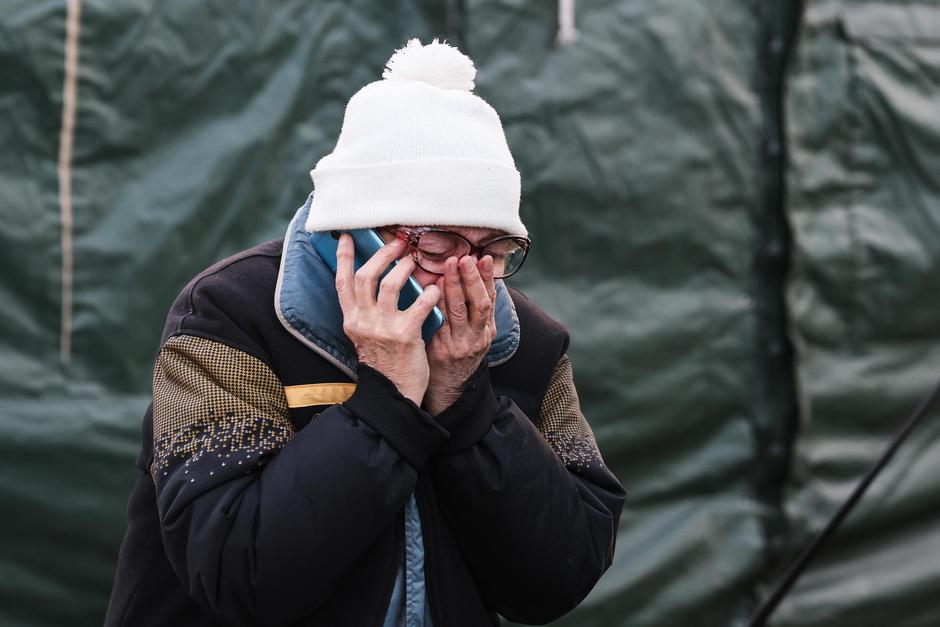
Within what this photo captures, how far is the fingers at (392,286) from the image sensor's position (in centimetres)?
183

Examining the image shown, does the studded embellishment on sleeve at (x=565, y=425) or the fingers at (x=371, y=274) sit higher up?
the fingers at (x=371, y=274)

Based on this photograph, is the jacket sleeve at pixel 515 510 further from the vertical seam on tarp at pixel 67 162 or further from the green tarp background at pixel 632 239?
the vertical seam on tarp at pixel 67 162

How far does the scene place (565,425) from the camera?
83.4 inches

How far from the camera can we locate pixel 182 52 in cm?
326

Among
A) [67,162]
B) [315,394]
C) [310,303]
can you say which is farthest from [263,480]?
[67,162]

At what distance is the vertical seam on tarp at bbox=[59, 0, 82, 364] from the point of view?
3186 millimetres

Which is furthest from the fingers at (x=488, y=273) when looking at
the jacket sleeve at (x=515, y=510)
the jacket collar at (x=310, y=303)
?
the jacket collar at (x=310, y=303)

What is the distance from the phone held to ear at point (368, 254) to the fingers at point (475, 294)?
0.05 metres

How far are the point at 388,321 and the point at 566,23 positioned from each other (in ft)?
6.10

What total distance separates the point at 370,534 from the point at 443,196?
0.53m

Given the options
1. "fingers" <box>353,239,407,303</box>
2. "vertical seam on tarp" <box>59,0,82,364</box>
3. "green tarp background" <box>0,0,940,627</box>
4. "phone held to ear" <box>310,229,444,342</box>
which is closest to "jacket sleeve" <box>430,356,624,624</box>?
"phone held to ear" <box>310,229,444,342</box>

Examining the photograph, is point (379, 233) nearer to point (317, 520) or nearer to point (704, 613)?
point (317, 520)

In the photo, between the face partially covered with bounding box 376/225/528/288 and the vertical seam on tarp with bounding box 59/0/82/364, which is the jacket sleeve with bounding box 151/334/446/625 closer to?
the face partially covered with bounding box 376/225/528/288

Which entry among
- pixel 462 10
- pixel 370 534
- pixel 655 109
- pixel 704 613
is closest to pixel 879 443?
pixel 704 613
